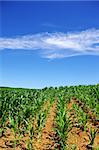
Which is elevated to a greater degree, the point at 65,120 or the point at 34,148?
the point at 65,120

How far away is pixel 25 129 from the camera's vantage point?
8.06m

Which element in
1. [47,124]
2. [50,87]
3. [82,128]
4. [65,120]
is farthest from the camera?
[50,87]

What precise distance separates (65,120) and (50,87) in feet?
104

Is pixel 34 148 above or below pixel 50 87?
below

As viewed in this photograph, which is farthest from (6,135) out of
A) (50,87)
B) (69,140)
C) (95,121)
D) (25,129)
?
(50,87)

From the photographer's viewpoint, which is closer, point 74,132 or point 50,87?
point 74,132

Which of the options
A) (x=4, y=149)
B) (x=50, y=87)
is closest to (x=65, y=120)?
(x=4, y=149)

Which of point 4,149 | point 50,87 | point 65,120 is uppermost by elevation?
point 50,87

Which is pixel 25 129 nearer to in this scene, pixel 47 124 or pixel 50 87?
pixel 47 124

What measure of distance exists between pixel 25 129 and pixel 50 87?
31.3m

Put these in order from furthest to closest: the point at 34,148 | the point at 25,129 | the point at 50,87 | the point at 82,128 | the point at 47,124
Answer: the point at 50,87 < the point at 47,124 < the point at 82,128 < the point at 25,129 < the point at 34,148

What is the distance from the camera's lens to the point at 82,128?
8.88 meters

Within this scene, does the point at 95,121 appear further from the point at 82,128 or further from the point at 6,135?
the point at 6,135

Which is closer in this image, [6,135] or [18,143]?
[18,143]
